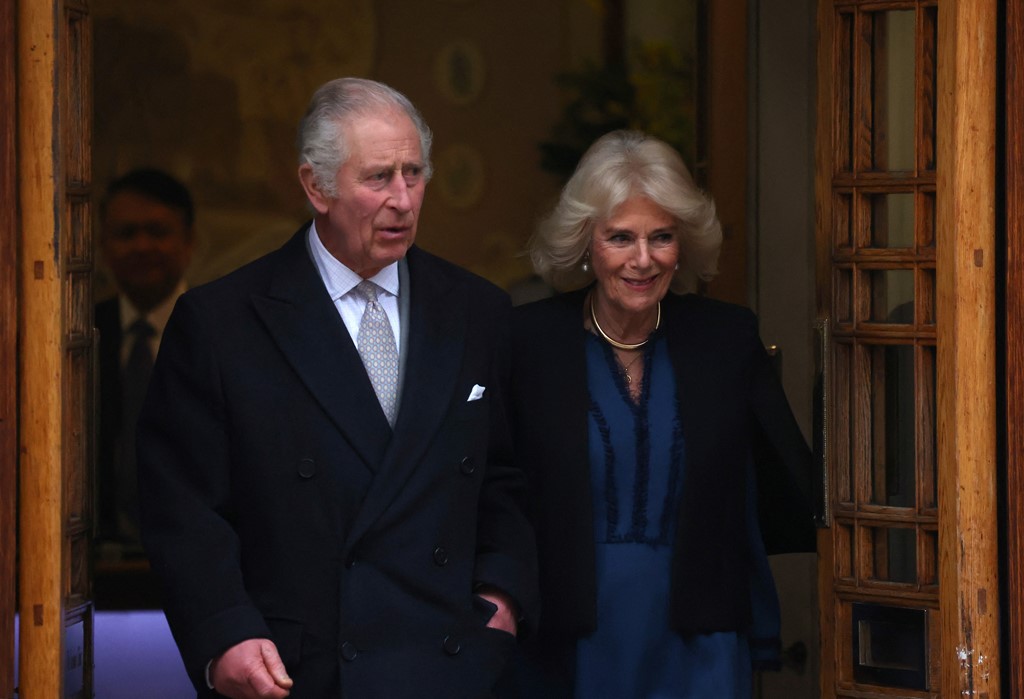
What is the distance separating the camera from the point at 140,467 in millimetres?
3500

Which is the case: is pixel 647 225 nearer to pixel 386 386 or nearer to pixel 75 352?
pixel 386 386

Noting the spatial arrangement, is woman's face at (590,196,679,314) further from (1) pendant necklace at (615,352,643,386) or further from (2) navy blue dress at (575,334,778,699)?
(2) navy blue dress at (575,334,778,699)

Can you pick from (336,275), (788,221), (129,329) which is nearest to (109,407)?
(129,329)

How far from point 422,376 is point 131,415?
367 centimetres

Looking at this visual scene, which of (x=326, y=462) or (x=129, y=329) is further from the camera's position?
(x=129, y=329)

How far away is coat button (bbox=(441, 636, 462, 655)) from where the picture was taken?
353cm

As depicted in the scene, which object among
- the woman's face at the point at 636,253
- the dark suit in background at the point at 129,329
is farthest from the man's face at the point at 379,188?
the dark suit in background at the point at 129,329

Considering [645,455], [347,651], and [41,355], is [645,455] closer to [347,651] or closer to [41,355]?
[347,651]

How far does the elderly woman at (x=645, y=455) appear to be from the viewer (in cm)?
407

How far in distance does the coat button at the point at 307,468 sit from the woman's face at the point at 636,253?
0.99 meters

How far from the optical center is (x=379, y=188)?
3484mm

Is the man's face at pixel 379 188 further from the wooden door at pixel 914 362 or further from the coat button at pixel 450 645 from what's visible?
the wooden door at pixel 914 362

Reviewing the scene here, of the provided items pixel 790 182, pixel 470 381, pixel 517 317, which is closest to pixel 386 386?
pixel 470 381

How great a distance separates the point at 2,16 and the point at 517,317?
4.56ft
